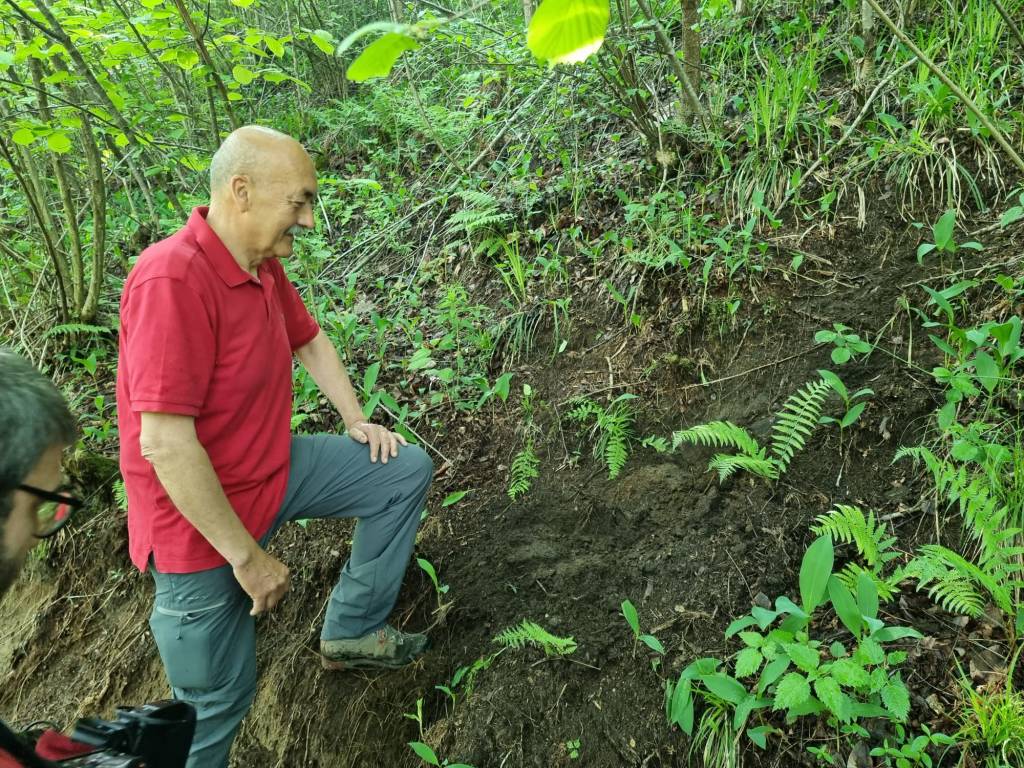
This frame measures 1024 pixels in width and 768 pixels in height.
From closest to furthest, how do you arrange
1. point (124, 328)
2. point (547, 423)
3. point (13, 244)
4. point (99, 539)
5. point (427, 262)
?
point (124, 328)
point (547, 423)
point (99, 539)
point (427, 262)
point (13, 244)

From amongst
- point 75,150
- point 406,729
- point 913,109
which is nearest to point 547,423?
point 406,729

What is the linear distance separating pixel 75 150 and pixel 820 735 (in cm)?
720

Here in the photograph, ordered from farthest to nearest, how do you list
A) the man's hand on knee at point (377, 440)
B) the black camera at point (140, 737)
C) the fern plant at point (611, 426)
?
the fern plant at point (611, 426) → the man's hand on knee at point (377, 440) → the black camera at point (140, 737)

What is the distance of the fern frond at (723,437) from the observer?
2.94m

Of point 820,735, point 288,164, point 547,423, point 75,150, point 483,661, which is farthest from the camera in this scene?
point 75,150

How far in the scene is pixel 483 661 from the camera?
9.40 feet

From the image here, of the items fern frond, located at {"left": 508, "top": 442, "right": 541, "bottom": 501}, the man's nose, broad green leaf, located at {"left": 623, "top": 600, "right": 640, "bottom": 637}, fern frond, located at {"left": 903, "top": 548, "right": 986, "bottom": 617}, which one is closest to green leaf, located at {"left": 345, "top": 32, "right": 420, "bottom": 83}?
the man's nose

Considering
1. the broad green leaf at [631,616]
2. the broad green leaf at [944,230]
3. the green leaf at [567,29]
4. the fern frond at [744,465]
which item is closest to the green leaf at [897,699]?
the broad green leaf at [631,616]

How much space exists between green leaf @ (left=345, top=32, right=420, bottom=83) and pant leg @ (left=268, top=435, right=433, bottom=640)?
2.18m

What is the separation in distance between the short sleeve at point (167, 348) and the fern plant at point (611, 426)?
1910mm

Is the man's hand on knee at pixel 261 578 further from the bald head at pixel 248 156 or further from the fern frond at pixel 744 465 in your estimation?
the fern frond at pixel 744 465

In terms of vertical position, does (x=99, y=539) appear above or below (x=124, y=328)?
below

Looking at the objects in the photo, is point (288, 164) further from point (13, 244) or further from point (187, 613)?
point (13, 244)

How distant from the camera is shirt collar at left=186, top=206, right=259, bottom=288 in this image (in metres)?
2.45
